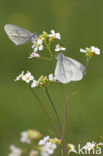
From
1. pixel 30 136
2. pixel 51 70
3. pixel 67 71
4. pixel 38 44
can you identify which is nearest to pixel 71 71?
pixel 67 71

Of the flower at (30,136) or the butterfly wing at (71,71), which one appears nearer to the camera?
the butterfly wing at (71,71)

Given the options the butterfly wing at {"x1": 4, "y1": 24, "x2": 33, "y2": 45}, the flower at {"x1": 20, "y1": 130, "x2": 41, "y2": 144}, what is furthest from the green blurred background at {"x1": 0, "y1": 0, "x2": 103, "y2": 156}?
the butterfly wing at {"x1": 4, "y1": 24, "x2": 33, "y2": 45}

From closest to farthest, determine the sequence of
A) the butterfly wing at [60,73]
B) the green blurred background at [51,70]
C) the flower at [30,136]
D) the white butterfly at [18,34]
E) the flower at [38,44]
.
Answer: the butterfly wing at [60,73]
the flower at [38,44]
the white butterfly at [18,34]
the flower at [30,136]
the green blurred background at [51,70]

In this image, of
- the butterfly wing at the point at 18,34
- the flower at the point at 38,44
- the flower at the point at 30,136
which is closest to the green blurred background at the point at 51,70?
the flower at the point at 30,136

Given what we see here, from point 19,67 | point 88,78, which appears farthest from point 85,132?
point 19,67

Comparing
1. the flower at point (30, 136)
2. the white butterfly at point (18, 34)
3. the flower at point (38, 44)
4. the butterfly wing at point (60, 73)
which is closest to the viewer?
the butterfly wing at point (60, 73)

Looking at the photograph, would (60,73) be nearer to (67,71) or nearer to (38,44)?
(67,71)

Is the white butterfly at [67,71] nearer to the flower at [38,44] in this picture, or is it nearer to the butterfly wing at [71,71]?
the butterfly wing at [71,71]
